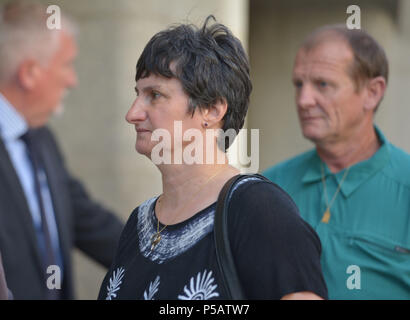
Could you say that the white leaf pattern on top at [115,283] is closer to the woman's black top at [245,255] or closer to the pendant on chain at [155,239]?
the woman's black top at [245,255]

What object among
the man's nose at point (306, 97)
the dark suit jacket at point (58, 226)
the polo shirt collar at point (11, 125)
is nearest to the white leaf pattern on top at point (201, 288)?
the man's nose at point (306, 97)

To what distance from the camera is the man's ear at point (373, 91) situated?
121 inches

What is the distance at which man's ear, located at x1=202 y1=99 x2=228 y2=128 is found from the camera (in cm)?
194

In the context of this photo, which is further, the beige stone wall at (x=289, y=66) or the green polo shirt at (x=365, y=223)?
the beige stone wall at (x=289, y=66)

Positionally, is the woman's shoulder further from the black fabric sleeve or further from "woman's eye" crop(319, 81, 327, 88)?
"woman's eye" crop(319, 81, 327, 88)

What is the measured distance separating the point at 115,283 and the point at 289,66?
6.89 metres

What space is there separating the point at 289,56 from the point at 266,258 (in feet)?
23.4

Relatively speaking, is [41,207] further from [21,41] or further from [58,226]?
[21,41]

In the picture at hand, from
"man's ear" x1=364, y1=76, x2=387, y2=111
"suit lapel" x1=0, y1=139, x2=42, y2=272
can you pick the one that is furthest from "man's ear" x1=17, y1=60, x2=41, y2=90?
"man's ear" x1=364, y1=76, x2=387, y2=111

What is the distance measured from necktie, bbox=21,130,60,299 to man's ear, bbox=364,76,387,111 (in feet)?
6.26

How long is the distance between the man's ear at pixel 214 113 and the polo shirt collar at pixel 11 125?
203 cm
